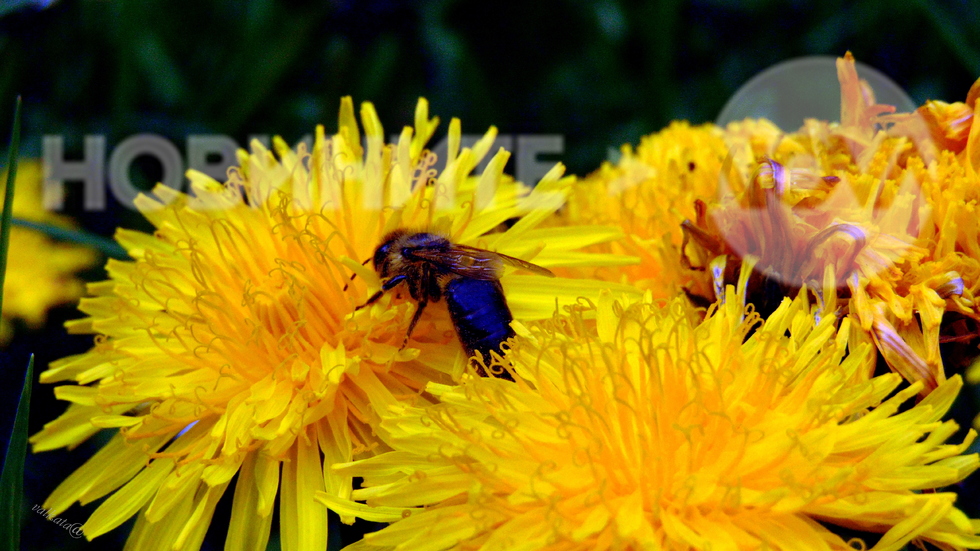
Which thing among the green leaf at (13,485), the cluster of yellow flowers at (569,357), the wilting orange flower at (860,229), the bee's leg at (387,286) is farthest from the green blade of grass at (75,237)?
the wilting orange flower at (860,229)

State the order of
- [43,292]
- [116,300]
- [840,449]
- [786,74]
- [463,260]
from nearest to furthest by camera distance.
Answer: [840,449]
[463,260]
[116,300]
[786,74]
[43,292]

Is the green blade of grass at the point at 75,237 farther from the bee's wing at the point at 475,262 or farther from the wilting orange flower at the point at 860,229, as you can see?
the wilting orange flower at the point at 860,229

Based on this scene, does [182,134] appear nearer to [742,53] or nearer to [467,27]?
[467,27]

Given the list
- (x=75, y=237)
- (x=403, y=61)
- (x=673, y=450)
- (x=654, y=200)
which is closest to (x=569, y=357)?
(x=673, y=450)

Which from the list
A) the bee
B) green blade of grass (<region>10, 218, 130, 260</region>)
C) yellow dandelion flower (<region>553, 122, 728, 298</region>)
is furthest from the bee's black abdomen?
Result: green blade of grass (<region>10, 218, 130, 260</region>)

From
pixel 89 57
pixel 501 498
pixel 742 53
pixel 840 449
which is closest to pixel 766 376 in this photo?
pixel 840 449
